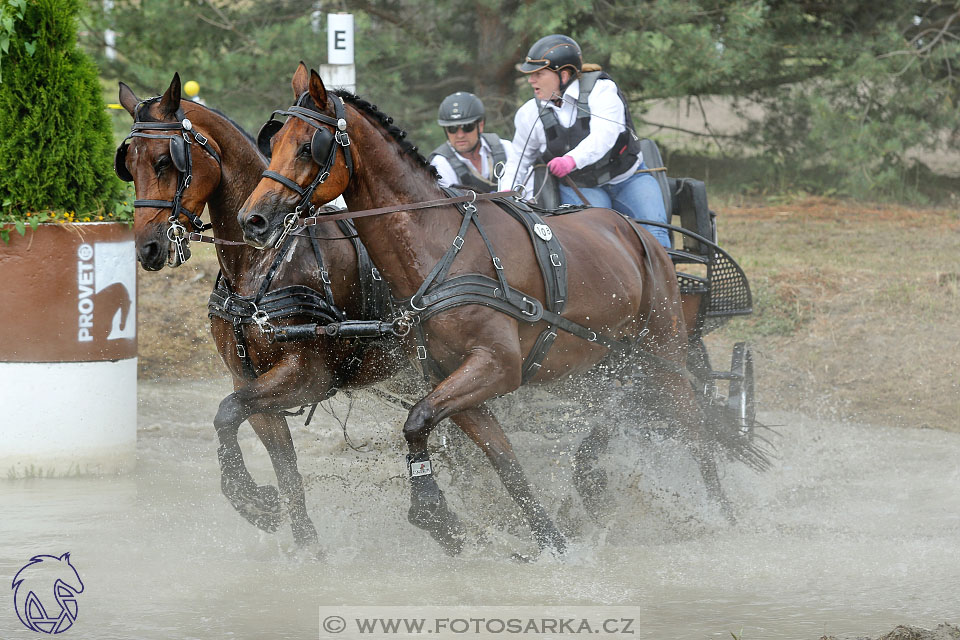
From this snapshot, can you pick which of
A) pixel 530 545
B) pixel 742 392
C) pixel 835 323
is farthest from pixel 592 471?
pixel 835 323

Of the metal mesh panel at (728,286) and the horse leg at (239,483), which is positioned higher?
the metal mesh panel at (728,286)

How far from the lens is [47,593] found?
15.8 feet

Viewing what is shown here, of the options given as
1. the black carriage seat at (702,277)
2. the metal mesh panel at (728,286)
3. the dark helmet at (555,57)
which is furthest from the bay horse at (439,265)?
the dark helmet at (555,57)

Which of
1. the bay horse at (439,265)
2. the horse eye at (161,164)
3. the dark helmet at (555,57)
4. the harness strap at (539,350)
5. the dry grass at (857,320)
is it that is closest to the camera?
the bay horse at (439,265)

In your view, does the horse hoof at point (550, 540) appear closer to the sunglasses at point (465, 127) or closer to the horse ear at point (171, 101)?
the horse ear at point (171, 101)

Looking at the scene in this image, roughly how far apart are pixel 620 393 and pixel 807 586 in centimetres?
147

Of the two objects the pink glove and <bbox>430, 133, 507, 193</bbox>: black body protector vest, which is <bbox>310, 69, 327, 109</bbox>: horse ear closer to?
the pink glove

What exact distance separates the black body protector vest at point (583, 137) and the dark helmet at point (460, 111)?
957mm

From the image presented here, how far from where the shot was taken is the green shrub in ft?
21.3

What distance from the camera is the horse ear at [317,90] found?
4.39 meters

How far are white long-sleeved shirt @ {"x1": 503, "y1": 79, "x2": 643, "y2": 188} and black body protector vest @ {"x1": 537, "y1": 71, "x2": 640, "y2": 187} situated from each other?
3 cm

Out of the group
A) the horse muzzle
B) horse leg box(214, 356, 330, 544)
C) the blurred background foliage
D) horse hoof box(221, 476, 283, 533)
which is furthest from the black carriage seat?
the blurred background foliage

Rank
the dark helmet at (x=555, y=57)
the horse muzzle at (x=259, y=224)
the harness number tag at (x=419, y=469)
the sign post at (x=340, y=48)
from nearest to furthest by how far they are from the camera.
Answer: the horse muzzle at (x=259, y=224)
the harness number tag at (x=419, y=469)
the dark helmet at (x=555, y=57)
the sign post at (x=340, y=48)

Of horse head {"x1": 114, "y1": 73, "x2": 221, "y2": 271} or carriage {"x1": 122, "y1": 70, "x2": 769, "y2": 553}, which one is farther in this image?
horse head {"x1": 114, "y1": 73, "x2": 221, "y2": 271}
